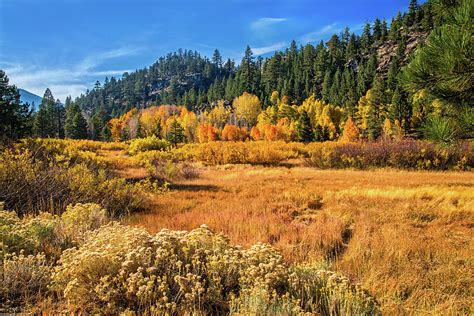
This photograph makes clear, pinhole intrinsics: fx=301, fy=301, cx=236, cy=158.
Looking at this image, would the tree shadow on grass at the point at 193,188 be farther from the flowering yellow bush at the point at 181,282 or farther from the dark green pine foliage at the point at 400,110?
the dark green pine foliage at the point at 400,110

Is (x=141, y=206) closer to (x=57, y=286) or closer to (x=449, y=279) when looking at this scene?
(x=57, y=286)

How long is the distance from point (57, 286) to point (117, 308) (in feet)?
2.05

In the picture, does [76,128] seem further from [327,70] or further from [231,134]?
[327,70]

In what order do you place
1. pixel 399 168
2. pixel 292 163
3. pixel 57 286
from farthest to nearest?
pixel 292 163 < pixel 399 168 < pixel 57 286

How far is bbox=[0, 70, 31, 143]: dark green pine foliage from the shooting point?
16422mm

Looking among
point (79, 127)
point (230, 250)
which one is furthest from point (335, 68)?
point (230, 250)

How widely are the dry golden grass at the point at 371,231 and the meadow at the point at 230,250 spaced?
0.10 feet

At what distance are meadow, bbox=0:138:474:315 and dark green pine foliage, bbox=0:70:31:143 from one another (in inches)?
411

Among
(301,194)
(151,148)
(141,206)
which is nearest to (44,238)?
(141,206)

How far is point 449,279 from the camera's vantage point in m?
4.20

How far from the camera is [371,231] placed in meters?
6.89

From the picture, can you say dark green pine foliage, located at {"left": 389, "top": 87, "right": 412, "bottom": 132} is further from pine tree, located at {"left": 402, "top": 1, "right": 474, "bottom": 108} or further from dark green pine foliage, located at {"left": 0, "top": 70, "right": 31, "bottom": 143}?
dark green pine foliage, located at {"left": 0, "top": 70, "right": 31, "bottom": 143}

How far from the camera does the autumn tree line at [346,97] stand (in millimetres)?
6156

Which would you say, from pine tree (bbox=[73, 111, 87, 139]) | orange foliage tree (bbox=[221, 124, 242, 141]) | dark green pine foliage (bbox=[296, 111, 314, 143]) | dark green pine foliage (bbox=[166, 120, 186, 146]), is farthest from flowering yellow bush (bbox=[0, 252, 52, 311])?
pine tree (bbox=[73, 111, 87, 139])
